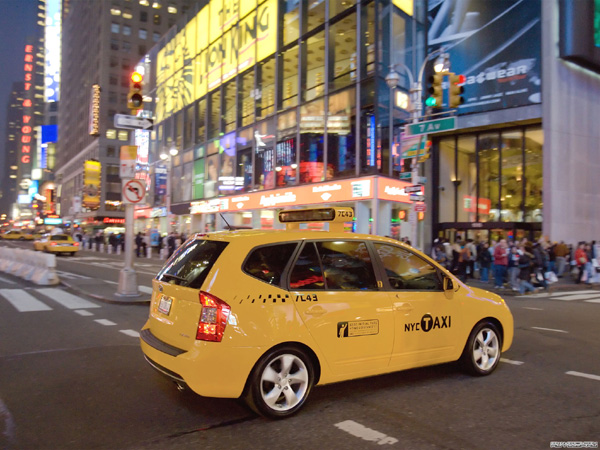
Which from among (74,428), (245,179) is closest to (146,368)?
(74,428)

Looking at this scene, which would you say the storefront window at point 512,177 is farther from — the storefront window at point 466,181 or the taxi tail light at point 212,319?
the taxi tail light at point 212,319

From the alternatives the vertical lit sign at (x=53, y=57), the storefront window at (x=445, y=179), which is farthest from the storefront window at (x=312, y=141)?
the vertical lit sign at (x=53, y=57)

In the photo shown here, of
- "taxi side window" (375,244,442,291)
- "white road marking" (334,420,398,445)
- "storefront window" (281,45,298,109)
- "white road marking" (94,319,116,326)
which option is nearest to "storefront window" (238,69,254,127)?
"storefront window" (281,45,298,109)

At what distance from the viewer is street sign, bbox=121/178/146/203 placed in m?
10.9

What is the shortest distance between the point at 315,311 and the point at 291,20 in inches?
1120

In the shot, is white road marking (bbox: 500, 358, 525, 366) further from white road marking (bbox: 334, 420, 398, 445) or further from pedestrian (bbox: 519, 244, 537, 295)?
pedestrian (bbox: 519, 244, 537, 295)

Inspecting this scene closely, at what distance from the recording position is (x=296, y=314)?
4.07 meters

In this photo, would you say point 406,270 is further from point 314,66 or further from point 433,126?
point 314,66

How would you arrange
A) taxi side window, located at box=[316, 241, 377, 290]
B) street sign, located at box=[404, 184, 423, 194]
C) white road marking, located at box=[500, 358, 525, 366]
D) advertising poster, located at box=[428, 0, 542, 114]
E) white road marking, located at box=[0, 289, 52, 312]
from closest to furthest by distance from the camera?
taxi side window, located at box=[316, 241, 377, 290], white road marking, located at box=[500, 358, 525, 366], white road marking, located at box=[0, 289, 52, 312], street sign, located at box=[404, 184, 423, 194], advertising poster, located at box=[428, 0, 542, 114]

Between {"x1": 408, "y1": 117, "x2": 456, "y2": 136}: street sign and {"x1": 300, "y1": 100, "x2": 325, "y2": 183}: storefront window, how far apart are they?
39.7 ft

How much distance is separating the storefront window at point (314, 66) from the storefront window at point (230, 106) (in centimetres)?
895

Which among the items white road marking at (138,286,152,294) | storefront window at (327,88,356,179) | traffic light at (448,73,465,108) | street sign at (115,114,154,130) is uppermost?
storefront window at (327,88,356,179)

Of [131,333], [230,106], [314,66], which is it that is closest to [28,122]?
[230,106]

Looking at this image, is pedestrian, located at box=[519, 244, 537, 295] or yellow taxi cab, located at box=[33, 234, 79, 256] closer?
pedestrian, located at box=[519, 244, 537, 295]
